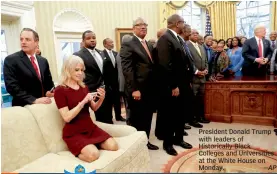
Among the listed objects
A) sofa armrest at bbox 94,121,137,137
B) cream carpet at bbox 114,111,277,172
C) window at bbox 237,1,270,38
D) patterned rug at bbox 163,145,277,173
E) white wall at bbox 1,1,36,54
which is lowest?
patterned rug at bbox 163,145,277,173

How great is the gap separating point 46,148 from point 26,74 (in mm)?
747

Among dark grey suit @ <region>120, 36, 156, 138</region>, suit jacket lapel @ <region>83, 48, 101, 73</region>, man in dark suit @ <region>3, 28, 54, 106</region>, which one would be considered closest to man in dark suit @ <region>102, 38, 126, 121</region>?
suit jacket lapel @ <region>83, 48, 101, 73</region>

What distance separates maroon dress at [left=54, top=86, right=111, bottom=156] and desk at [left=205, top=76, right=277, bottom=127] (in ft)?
8.98

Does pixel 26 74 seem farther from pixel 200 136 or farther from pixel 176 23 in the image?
pixel 200 136

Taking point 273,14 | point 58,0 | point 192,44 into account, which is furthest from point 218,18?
point 58,0

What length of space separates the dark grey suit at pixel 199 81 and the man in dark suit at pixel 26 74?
2.47 metres

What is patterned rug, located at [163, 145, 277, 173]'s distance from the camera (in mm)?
2512

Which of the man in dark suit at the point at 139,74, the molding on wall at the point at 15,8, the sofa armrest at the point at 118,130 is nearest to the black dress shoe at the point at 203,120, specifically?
the man in dark suit at the point at 139,74

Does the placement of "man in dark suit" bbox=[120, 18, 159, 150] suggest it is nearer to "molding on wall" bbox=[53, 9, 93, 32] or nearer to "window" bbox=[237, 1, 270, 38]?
"molding on wall" bbox=[53, 9, 93, 32]

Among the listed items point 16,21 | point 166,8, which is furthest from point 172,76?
point 166,8

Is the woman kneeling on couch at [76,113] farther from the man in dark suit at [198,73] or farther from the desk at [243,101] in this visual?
the desk at [243,101]

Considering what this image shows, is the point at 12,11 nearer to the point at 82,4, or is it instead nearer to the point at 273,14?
the point at 82,4

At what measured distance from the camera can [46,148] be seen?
207cm

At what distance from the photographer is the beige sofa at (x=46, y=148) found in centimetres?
178
